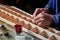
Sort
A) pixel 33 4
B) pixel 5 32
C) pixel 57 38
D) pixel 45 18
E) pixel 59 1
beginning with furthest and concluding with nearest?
1. pixel 33 4
2. pixel 59 1
3. pixel 45 18
4. pixel 5 32
5. pixel 57 38

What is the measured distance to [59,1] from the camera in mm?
1389

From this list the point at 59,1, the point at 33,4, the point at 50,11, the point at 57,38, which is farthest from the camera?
the point at 33,4

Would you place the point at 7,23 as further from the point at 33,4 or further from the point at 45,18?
the point at 33,4

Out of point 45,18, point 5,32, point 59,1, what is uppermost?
point 59,1

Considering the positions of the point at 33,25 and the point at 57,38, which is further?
the point at 33,25

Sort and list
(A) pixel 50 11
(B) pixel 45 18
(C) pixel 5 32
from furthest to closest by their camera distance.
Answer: (A) pixel 50 11 < (B) pixel 45 18 < (C) pixel 5 32

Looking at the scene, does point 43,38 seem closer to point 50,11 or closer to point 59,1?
point 59,1

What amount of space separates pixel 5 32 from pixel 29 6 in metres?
1.74

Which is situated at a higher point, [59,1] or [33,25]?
[59,1]

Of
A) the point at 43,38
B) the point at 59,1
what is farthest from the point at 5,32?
the point at 59,1

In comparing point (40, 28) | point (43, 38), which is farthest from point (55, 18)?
point (43, 38)

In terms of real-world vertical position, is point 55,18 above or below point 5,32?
above

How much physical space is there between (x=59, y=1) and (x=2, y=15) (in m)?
→ 0.51

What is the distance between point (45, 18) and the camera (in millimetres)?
1257
